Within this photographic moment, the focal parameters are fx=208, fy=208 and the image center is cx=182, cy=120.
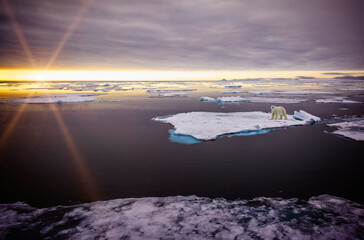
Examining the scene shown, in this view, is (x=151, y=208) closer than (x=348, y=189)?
Yes

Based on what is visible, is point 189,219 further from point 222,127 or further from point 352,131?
point 352,131

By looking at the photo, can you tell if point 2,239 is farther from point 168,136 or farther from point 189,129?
point 189,129

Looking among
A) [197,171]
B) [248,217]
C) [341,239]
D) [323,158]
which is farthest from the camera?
[323,158]

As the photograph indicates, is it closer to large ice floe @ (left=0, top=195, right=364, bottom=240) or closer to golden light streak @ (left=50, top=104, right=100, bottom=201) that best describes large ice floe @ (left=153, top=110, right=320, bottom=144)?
golden light streak @ (left=50, top=104, right=100, bottom=201)

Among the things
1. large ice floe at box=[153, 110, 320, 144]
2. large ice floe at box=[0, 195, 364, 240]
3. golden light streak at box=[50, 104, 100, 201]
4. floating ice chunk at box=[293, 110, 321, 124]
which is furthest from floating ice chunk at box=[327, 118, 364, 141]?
golden light streak at box=[50, 104, 100, 201]

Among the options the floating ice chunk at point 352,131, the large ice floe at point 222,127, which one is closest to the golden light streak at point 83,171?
the large ice floe at point 222,127

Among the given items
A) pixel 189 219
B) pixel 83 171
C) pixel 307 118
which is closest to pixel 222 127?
pixel 307 118

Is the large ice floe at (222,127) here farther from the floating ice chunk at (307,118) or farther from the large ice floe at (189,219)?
the large ice floe at (189,219)

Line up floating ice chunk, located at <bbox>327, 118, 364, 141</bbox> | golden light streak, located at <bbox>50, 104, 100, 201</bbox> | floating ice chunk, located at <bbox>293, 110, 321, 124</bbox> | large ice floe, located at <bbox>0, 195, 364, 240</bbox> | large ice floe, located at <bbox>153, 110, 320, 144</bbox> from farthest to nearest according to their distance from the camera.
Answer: floating ice chunk, located at <bbox>293, 110, 321, 124</bbox> → large ice floe, located at <bbox>153, 110, 320, 144</bbox> → floating ice chunk, located at <bbox>327, 118, 364, 141</bbox> → golden light streak, located at <bbox>50, 104, 100, 201</bbox> → large ice floe, located at <bbox>0, 195, 364, 240</bbox>

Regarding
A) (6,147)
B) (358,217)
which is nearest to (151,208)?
(358,217)

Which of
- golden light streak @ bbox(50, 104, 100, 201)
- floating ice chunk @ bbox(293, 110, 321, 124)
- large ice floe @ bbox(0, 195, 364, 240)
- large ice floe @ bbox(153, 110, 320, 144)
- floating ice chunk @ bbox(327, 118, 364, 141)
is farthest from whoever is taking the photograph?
floating ice chunk @ bbox(293, 110, 321, 124)
